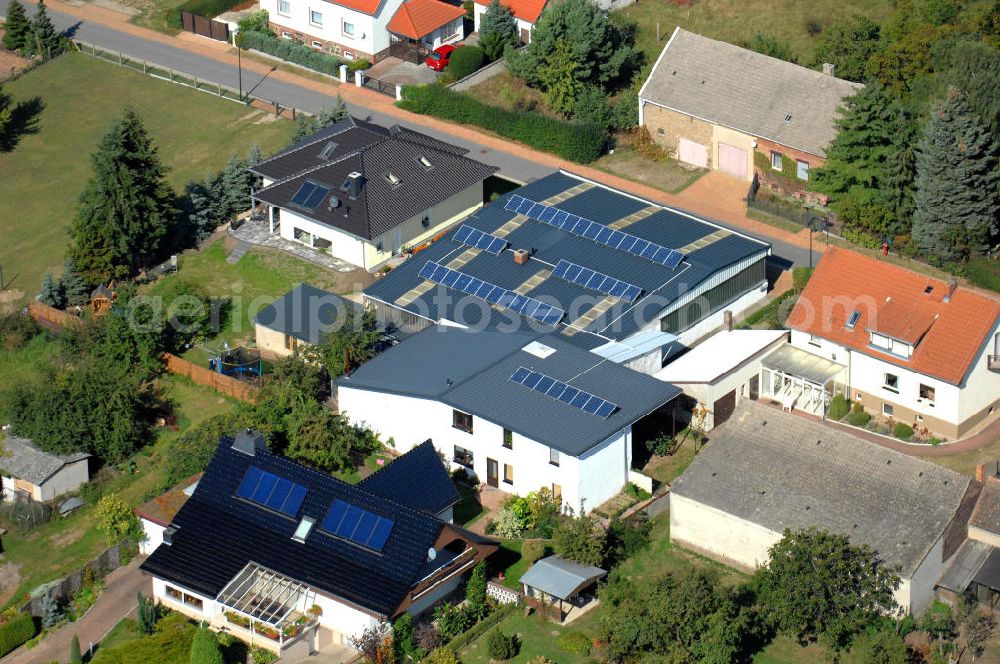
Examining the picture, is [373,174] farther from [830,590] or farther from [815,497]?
[830,590]

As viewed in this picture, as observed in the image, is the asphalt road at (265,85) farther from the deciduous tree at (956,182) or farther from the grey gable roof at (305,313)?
the grey gable roof at (305,313)

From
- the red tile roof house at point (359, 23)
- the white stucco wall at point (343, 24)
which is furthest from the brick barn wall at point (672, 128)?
the white stucco wall at point (343, 24)

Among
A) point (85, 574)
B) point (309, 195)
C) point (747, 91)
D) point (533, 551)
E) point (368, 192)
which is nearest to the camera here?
point (533, 551)

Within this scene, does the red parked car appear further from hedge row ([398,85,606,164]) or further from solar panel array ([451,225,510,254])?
solar panel array ([451,225,510,254])

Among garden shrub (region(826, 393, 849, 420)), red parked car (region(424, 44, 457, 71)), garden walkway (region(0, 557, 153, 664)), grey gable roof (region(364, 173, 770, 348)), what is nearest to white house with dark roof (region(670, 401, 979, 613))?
garden shrub (region(826, 393, 849, 420))

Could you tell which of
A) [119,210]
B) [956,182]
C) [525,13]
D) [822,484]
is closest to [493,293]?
[822,484]

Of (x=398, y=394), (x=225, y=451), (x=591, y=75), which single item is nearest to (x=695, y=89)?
(x=591, y=75)

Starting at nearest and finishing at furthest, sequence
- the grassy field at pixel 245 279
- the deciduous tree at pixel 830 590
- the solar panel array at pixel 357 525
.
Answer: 1. the deciduous tree at pixel 830 590
2. the solar panel array at pixel 357 525
3. the grassy field at pixel 245 279
